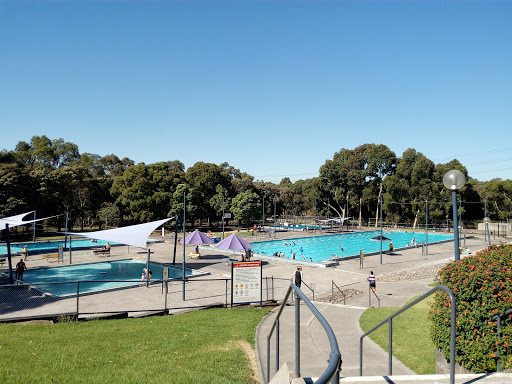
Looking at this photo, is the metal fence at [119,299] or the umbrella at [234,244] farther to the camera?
the umbrella at [234,244]

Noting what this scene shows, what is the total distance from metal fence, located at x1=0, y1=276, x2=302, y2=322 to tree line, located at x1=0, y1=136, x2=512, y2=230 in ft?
98.5

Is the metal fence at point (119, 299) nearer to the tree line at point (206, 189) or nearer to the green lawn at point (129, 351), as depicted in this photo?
the green lawn at point (129, 351)

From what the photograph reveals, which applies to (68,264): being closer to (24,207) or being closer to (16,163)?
(24,207)

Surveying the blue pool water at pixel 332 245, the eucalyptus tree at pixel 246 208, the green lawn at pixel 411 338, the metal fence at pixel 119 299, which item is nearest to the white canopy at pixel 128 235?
the metal fence at pixel 119 299

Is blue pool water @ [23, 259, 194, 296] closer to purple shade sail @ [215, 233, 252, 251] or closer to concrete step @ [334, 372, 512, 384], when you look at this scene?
purple shade sail @ [215, 233, 252, 251]

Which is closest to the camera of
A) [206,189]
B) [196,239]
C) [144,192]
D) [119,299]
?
[119,299]

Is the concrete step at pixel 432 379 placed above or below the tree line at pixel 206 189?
below

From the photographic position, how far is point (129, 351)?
24.3 feet

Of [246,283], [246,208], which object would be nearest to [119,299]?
[246,283]

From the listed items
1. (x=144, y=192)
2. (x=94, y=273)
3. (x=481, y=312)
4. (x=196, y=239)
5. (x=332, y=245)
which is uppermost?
(x=144, y=192)

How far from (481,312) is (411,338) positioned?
3.82 meters

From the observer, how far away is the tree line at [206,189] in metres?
46.4

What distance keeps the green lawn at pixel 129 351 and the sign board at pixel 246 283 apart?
2.79 metres

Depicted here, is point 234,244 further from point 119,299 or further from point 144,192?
point 144,192
